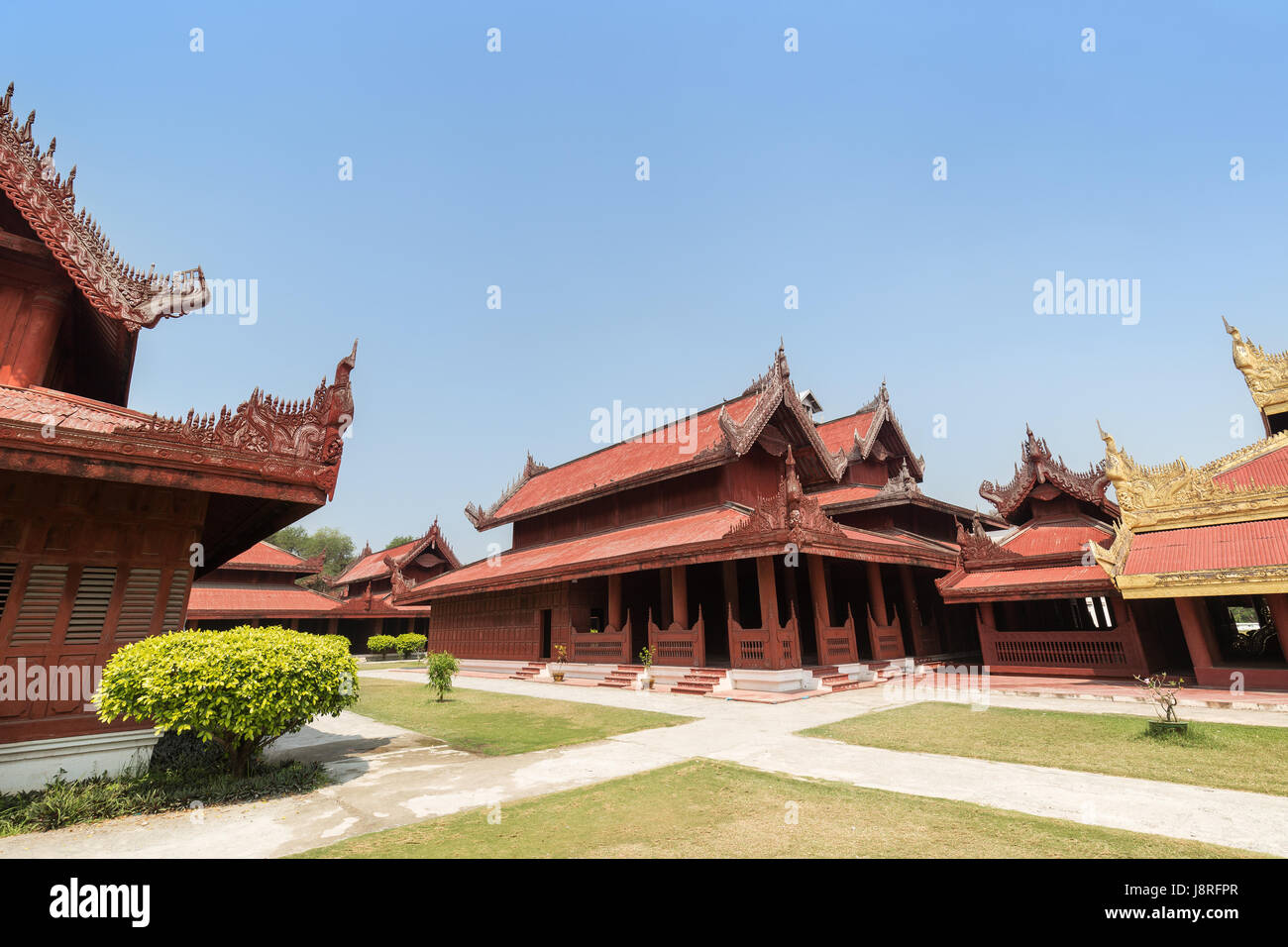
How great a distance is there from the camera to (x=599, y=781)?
5.89 m

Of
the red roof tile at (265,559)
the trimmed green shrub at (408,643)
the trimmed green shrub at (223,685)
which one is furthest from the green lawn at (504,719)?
the red roof tile at (265,559)

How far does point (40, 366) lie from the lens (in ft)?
22.8

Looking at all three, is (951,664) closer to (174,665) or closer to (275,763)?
(275,763)

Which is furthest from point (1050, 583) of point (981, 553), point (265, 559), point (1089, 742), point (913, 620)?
point (265, 559)

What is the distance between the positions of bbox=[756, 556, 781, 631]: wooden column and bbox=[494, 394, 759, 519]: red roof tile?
5.29 metres

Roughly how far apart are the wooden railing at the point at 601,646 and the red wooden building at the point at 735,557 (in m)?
0.06

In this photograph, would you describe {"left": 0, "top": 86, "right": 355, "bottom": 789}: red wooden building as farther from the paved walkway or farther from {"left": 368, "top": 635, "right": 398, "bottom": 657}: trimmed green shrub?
{"left": 368, "top": 635, "right": 398, "bottom": 657}: trimmed green shrub

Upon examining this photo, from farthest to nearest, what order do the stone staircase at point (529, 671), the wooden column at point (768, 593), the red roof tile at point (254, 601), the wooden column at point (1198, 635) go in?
the red roof tile at point (254, 601), the stone staircase at point (529, 671), the wooden column at point (768, 593), the wooden column at point (1198, 635)

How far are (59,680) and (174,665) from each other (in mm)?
1738

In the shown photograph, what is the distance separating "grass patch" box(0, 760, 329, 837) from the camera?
491cm

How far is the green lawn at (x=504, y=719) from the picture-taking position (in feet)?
27.7

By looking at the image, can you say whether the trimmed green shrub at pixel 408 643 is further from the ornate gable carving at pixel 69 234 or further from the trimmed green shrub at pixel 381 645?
the ornate gable carving at pixel 69 234

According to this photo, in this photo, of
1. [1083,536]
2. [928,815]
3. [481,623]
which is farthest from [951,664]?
[481,623]

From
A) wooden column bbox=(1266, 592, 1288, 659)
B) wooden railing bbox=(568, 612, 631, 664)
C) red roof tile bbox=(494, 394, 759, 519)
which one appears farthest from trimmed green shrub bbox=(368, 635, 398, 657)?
wooden column bbox=(1266, 592, 1288, 659)
